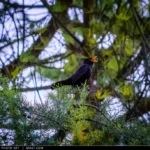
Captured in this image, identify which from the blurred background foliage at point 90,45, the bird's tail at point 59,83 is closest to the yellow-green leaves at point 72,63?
the blurred background foliage at point 90,45

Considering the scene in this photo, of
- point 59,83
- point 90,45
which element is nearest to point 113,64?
point 90,45

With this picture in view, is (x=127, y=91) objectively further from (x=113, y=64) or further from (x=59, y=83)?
(x=59, y=83)

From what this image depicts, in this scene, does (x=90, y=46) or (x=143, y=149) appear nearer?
(x=143, y=149)

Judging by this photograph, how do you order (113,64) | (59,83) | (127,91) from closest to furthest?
1. (59,83)
2. (127,91)
3. (113,64)

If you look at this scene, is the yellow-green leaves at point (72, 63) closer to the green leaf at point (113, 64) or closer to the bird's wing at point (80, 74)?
the green leaf at point (113, 64)

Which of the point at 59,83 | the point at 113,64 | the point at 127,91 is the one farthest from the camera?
the point at 113,64

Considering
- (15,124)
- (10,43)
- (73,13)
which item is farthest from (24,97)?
(73,13)

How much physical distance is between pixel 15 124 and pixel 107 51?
688 millimetres

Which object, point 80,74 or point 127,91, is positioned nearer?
point 80,74

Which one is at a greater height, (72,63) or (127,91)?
(72,63)

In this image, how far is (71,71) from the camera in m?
1.36

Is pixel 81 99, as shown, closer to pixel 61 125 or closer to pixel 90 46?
pixel 61 125

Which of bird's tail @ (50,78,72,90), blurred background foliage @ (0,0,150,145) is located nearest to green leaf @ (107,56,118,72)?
blurred background foliage @ (0,0,150,145)

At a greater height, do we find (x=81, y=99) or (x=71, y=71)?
(x=71, y=71)
